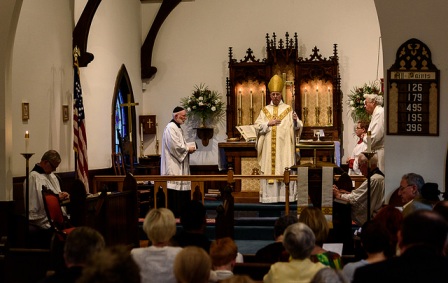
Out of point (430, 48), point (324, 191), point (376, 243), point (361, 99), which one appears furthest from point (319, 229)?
point (361, 99)

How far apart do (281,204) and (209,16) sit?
557 centimetres

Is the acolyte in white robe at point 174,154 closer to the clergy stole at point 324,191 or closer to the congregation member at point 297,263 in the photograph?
the clergy stole at point 324,191


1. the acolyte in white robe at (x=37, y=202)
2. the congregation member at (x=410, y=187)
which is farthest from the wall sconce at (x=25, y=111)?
the congregation member at (x=410, y=187)

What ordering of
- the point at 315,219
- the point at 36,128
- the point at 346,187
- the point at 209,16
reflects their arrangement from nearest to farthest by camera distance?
the point at 315,219
the point at 346,187
the point at 36,128
the point at 209,16

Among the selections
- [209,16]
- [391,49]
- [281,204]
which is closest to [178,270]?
[391,49]

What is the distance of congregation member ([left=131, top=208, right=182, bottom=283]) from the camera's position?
203 inches

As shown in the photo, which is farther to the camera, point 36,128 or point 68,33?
point 68,33

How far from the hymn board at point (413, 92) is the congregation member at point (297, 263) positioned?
3698 millimetres

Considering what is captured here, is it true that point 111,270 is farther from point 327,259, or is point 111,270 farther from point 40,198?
point 40,198

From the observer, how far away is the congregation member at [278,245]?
Result: 5965 mm

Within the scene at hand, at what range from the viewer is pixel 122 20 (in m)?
15.9

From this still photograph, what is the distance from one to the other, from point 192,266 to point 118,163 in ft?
34.9

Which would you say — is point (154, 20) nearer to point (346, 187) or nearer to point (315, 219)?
point (346, 187)

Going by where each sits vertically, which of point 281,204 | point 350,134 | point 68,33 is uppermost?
point 68,33
